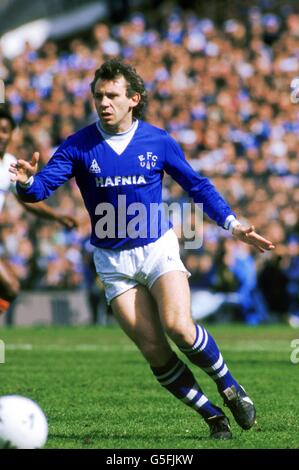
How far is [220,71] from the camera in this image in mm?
24375

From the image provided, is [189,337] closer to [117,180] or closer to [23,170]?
[117,180]

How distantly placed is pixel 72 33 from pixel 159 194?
26.8 m

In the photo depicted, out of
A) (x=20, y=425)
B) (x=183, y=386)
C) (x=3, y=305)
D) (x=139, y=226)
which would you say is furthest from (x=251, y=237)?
(x=3, y=305)

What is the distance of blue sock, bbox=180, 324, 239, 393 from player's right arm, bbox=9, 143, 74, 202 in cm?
142

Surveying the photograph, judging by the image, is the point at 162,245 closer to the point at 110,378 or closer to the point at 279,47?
the point at 110,378

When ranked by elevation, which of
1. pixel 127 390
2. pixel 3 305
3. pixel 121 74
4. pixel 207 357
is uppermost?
pixel 121 74

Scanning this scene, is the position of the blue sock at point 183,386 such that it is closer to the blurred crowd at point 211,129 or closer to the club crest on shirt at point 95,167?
the club crest on shirt at point 95,167

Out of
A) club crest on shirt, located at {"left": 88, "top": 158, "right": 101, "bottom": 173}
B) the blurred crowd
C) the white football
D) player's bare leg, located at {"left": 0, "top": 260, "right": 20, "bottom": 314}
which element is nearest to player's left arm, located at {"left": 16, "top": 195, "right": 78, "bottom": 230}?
player's bare leg, located at {"left": 0, "top": 260, "right": 20, "bottom": 314}

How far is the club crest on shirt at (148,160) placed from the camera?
25.1ft

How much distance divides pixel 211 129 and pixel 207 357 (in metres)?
16.0

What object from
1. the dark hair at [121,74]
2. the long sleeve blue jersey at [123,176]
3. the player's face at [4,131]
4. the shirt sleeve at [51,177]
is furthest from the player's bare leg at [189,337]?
the player's face at [4,131]

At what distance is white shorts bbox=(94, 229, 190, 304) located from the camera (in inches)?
297

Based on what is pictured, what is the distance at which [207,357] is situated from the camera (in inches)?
297
